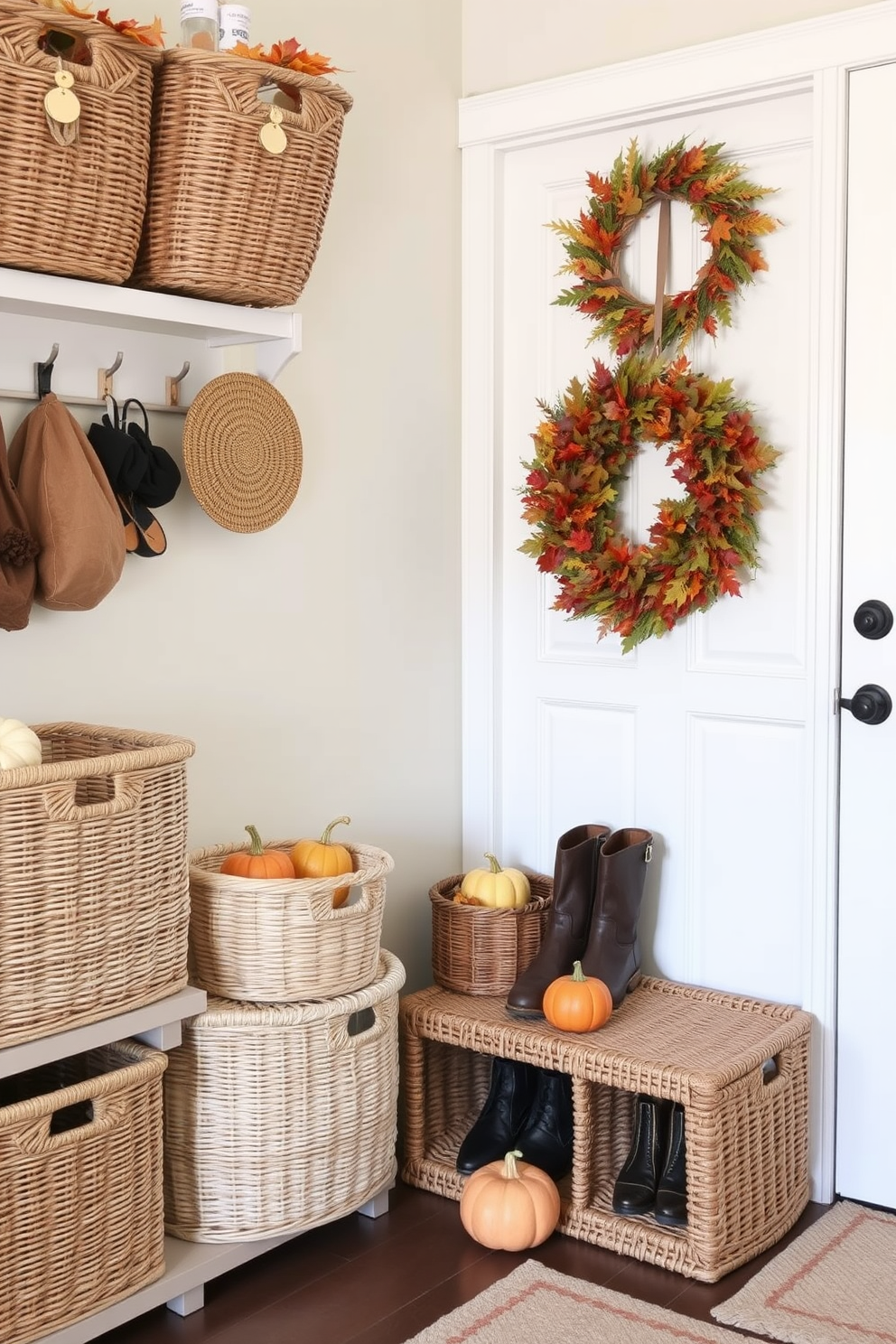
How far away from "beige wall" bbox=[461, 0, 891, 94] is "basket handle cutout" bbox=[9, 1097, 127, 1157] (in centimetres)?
208

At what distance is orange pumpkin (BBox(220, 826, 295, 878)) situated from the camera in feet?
7.18

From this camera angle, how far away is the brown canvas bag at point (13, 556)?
1889mm

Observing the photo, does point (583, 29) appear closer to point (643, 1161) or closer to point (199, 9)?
point (199, 9)

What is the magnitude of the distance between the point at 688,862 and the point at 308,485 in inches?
40.5

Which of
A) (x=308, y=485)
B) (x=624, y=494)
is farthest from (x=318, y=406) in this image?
(x=624, y=494)

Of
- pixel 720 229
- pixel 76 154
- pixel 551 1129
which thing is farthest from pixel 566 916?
pixel 76 154

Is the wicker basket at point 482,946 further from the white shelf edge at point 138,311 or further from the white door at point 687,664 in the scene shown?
the white shelf edge at point 138,311

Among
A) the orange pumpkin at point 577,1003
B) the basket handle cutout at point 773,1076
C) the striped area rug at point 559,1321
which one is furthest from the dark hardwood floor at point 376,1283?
the orange pumpkin at point 577,1003

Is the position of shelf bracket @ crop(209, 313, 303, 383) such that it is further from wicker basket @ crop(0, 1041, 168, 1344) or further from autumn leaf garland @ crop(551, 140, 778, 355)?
wicker basket @ crop(0, 1041, 168, 1344)

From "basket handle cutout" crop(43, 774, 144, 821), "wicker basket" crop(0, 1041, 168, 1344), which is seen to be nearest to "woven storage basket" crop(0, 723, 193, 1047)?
"basket handle cutout" crop(43, 774, 144, 821)

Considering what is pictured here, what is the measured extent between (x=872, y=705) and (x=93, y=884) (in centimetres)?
135

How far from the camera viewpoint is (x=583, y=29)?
8.82 ft

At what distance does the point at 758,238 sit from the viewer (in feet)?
8.28

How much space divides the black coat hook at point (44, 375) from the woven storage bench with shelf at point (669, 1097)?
127cm
